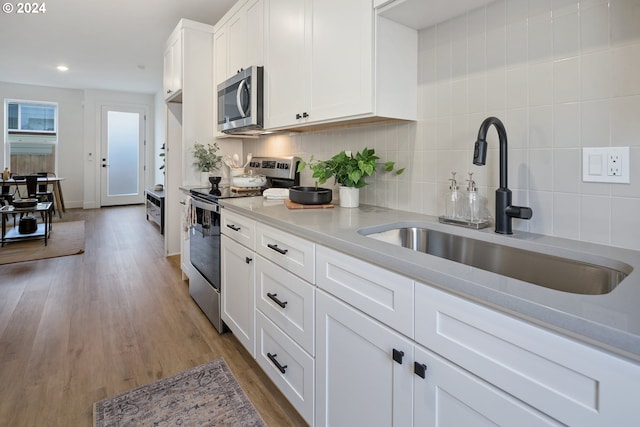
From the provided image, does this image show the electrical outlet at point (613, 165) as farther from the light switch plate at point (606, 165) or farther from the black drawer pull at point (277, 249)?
the black drawer pull at point (277, 249)

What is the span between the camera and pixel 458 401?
2.68ft

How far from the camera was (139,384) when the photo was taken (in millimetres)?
1772

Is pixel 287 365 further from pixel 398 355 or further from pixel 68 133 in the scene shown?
pixel 68 133

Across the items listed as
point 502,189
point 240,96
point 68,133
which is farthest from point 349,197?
point 68,133

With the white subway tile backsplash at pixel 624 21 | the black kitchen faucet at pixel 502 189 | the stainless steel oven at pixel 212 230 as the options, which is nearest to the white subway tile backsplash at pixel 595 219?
the black kitchen faucet at pixel 502 189

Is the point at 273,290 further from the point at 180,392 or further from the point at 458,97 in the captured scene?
the point at 458,97

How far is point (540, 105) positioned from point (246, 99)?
177cm

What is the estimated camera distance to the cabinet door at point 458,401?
709 millimetres

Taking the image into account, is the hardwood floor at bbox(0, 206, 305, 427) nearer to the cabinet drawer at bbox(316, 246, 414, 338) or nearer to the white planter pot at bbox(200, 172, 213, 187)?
the cabinet drawer at bbox(316, 246, 414, 338)

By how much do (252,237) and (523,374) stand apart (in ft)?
4.44

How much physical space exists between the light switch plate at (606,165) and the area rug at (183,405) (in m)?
1.57


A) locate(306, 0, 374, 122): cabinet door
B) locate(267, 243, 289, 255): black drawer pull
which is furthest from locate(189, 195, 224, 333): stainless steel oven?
locate(306, 0, 374, 122): cabinet door

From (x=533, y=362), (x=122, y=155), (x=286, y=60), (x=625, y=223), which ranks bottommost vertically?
(x=533, y=362)

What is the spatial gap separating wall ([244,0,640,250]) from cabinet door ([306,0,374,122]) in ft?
1.05
